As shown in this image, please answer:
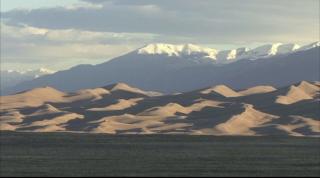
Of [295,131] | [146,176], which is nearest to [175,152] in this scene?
[146,176]

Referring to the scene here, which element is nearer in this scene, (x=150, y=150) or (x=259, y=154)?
(x=259, y=154)

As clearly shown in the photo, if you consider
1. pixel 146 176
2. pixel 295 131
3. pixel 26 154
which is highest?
pixel 295 131

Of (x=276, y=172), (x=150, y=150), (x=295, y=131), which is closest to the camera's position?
(x=276, y=172)

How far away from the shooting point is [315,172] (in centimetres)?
8412

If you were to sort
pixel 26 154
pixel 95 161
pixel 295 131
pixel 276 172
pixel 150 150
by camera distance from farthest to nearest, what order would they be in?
pixel 295 131
pixel 150 150
pixel 26 154
pixel 95 161
pixel 276 172

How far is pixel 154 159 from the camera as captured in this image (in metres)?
104

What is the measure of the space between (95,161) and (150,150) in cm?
2660

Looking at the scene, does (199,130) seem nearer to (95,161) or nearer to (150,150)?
(150,150)

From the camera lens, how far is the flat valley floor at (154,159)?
84.9 m

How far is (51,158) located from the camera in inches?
4126

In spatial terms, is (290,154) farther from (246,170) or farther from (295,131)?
(295,131)

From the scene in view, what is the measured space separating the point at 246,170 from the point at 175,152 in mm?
32283

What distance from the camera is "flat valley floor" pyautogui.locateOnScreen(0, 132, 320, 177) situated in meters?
84.9

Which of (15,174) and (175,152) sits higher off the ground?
(175,152)
